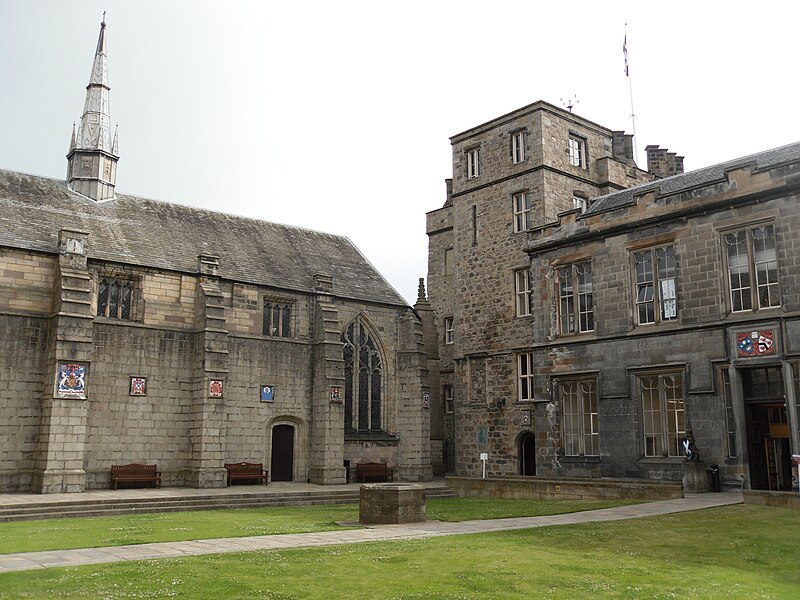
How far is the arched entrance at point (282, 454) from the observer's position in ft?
106

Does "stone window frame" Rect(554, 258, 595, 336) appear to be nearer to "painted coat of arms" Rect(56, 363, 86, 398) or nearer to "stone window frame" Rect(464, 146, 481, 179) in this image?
"stone window frame" Rect(464, 146, 481, 179)

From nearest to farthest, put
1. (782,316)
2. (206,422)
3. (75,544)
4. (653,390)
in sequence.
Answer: (75,544) → (782,316) → (653,390) → (206,422)

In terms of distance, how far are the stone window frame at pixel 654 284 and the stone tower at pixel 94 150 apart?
75.4 ft

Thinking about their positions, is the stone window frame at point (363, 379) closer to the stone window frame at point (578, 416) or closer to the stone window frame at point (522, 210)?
the stone window frame at point (522, 210)

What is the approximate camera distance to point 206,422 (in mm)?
28969

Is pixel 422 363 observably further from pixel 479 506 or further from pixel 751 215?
pixel 751 215

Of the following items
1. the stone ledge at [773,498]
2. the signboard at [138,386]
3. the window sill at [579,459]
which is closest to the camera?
the stone ledge at [773,498]

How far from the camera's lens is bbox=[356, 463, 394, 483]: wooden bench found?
3378 centimetres

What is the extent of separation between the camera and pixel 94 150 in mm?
33688

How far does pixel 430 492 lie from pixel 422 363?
8713 millimetres

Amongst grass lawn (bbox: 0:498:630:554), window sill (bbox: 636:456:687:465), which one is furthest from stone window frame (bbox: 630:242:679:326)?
grass lawn (bbox: 0:498:630:554)

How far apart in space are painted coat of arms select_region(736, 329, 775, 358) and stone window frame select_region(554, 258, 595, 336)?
5.38 meters

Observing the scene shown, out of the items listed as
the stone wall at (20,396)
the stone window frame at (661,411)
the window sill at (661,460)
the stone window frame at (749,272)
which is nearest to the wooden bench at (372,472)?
the stone wall at (20,396)

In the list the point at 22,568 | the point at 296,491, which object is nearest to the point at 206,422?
the point at 296,491
